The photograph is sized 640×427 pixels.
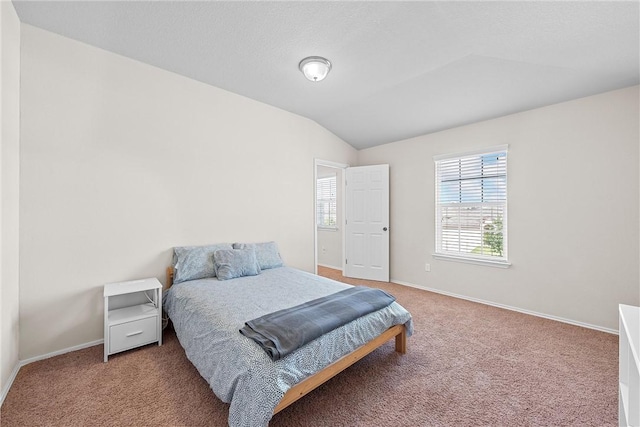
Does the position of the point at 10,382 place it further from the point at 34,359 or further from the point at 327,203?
the point at 327,203

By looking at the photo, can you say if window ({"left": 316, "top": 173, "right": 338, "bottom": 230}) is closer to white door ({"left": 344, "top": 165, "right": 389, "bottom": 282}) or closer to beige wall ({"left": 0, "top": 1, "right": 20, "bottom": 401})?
white door ({"left": 344, "top": 165, "right": 389, "bottom": 282})

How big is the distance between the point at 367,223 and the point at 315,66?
2.85 m

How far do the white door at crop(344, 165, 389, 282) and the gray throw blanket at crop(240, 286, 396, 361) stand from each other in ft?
7.95

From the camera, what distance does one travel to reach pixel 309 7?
1999 millimetres

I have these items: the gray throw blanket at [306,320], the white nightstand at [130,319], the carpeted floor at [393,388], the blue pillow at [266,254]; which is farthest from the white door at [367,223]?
the white nightstand at [130,319]

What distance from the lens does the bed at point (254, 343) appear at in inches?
56.2

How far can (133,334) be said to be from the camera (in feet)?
7.68

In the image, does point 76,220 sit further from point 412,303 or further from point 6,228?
point 412,303

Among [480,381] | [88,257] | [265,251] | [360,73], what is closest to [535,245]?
[480,381]

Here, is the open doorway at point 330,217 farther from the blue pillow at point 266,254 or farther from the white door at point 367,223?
the blue pillow at point 266,254

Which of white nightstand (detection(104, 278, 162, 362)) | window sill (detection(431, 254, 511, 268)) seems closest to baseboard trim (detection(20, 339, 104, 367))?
white nightstand (detection(104, 278, 162, 362))

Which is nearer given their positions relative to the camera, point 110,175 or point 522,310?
point 110,175

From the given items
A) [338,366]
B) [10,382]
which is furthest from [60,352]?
[338,366]

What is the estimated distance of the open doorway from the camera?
5715mm
